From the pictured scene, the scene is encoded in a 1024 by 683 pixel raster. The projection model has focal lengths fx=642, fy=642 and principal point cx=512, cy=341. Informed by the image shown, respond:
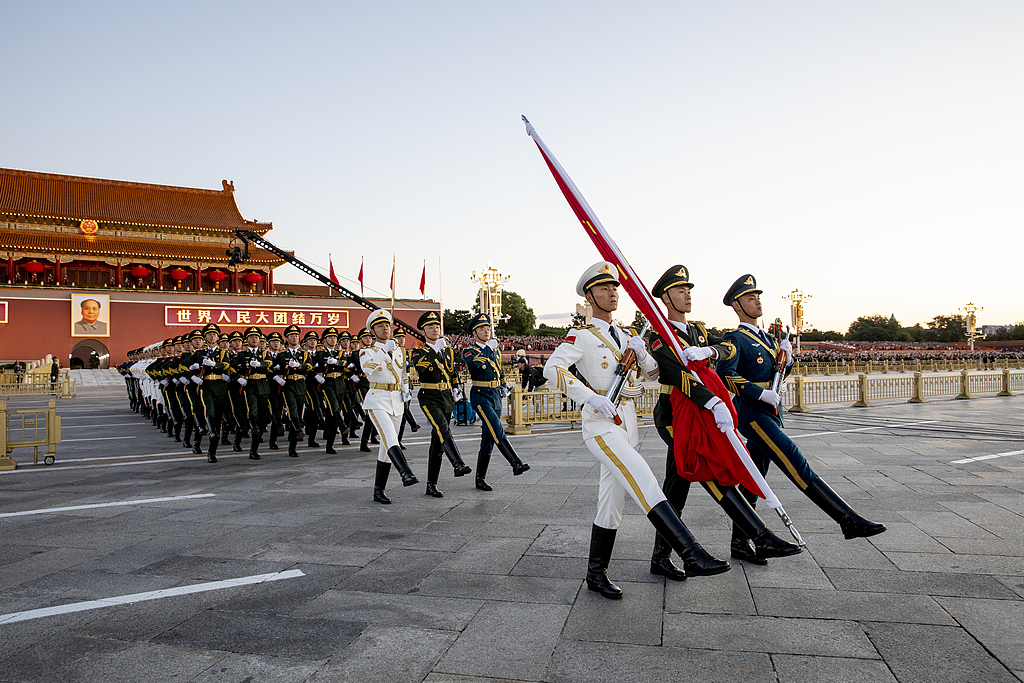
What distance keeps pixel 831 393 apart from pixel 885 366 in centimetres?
2600

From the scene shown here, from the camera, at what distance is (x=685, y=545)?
10.5ft

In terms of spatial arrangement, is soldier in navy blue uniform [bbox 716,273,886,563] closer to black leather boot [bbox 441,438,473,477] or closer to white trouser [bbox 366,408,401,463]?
black leather boot [bbox 441,438,473,477]

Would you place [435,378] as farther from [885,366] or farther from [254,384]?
[885,366]

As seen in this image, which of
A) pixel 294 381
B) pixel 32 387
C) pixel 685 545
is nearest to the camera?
pixel 685 545

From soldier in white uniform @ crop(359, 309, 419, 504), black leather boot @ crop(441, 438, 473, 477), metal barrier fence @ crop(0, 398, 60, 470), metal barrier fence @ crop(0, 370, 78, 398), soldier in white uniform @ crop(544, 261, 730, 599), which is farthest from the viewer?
metal barrier fence @ crop(0, 370, 78, 398)

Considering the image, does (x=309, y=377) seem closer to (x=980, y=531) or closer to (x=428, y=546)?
(x=428, y=546)

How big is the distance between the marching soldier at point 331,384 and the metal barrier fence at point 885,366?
30.6 metres

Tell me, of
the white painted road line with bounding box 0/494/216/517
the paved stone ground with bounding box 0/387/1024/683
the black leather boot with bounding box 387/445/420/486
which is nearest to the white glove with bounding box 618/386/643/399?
the paved stone ground with bounding box 0/387/1024/683

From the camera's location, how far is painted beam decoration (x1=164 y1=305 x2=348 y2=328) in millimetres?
38222

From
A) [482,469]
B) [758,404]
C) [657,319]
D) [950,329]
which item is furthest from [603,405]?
[950,329]

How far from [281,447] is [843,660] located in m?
9.92

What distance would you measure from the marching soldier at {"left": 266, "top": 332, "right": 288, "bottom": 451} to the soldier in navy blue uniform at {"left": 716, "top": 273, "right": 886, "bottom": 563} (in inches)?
301

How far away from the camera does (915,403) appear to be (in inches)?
693

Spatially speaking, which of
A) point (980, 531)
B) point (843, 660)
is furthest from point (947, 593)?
point (980, 531)
